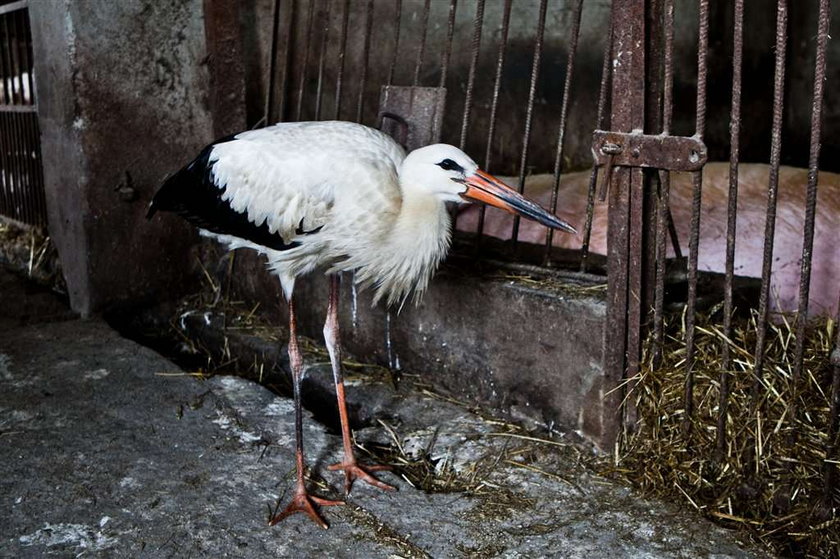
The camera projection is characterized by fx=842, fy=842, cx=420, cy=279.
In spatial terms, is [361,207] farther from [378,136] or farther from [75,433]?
[75,433]

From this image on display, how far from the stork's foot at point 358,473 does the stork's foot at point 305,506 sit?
0.41ft

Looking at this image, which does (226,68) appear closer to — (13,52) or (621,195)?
(13,52)

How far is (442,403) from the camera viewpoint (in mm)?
3568

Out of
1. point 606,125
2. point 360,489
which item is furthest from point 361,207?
point 606,125

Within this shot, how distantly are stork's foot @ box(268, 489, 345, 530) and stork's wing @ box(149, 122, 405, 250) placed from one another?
89 cm

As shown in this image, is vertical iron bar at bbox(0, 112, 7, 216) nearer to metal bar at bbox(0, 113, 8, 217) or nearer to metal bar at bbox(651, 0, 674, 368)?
metal bar at bbox(0, 113, 8, 217)

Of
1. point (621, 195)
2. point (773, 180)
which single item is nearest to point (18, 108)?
point (621, 195)

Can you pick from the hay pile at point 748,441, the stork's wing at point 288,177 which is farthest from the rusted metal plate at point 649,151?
the stork's wing at point 288,177

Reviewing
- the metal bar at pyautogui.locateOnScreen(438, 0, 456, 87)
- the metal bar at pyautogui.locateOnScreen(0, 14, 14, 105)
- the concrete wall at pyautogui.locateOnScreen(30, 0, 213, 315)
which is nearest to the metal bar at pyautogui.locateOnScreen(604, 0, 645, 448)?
the metal bar at pyautogui.locateOnScreen(438, 0, 456, 87)

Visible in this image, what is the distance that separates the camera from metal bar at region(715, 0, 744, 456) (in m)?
2.48

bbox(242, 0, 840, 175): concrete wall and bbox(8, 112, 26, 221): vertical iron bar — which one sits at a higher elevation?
bbox(242, 0, 840, 175): concrete wall

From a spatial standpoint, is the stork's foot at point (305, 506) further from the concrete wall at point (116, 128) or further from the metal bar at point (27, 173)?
the metal bar at point (27, 173)

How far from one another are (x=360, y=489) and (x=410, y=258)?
816 millimetres

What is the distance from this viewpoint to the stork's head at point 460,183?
2777 mm
